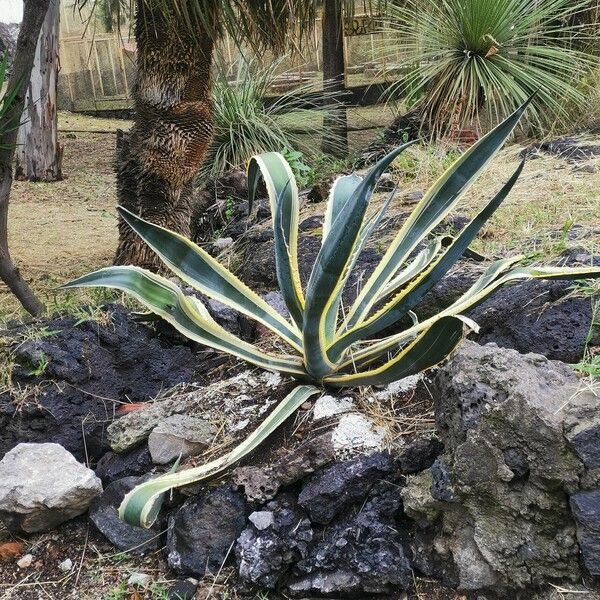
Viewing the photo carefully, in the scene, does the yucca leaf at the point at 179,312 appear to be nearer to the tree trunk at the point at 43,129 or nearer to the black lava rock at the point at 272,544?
the black lava rock at the point at 272,544

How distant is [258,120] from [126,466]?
4832mm

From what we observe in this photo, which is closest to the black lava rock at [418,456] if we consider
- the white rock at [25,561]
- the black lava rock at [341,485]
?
the black lava rock at [341,485]

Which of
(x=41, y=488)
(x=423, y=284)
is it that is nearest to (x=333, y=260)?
(x=423, y=284)

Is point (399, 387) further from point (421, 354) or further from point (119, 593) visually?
point (119, 593)

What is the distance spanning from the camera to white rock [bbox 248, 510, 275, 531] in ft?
6.09

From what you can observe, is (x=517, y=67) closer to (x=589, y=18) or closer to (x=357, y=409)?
(x=589, y=18)

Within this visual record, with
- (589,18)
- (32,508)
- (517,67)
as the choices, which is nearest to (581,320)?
(32,508)

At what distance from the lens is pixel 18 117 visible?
121 inches

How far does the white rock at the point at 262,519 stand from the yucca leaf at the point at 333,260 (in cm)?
45

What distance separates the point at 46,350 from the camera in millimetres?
2402

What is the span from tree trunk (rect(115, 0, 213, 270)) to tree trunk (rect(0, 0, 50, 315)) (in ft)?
1.65

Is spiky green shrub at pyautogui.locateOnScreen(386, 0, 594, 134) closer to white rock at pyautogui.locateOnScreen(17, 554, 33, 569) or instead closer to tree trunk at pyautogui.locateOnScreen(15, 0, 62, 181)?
white rock at pyautogui.locateOnScreen(17, 554, 33, 569)

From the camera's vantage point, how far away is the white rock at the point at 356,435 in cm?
195

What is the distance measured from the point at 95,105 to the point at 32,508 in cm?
1233
